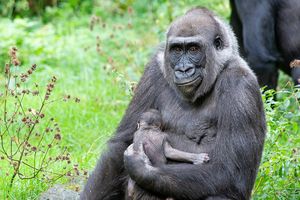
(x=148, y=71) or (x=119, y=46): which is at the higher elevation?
(x=148, y=71)

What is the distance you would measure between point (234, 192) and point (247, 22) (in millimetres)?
3625

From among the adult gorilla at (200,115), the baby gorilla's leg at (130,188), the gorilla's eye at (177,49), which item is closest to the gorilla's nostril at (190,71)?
the adult gorilla at (200,115)

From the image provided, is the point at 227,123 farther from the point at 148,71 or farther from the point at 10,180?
the point at 10,180

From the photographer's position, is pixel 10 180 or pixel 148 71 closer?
pixel 148 71

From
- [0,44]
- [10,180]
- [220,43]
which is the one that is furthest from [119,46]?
[220,43]

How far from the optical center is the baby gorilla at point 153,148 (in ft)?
15.0

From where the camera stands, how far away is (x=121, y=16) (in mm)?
11148

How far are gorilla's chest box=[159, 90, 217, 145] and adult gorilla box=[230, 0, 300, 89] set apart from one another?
3182mm

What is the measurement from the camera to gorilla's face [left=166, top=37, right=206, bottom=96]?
4551 mm

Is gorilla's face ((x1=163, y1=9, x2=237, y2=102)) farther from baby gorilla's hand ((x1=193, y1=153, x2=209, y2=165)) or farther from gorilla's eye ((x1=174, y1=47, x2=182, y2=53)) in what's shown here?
baby gorilla's hand ((x1=193, y1=153, x2=209, y2=165))

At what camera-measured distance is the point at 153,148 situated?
4.65 metres

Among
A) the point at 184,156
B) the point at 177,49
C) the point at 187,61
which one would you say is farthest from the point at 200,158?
the point at 177,49

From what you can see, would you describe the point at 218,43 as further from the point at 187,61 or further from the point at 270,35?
the point at 270,35

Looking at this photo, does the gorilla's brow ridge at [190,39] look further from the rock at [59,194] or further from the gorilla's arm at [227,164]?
the rock at [59,194]
